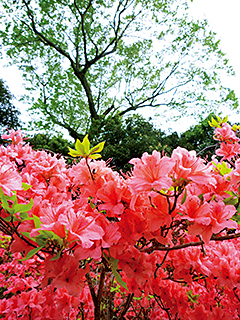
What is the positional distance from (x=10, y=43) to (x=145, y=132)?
266 inches

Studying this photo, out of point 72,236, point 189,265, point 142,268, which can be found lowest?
point 189,265

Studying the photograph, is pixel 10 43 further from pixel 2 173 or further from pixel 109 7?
pixel 2 173

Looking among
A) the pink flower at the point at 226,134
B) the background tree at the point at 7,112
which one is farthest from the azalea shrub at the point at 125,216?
the background tree at the point at 7,112

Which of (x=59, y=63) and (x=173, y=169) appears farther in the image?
(x=59, y=63)

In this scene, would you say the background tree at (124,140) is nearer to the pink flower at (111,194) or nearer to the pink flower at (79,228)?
the pink flower at (111,194)

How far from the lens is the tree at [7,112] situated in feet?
44.7

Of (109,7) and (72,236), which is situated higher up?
(109,7)

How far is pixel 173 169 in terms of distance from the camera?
0.70 m

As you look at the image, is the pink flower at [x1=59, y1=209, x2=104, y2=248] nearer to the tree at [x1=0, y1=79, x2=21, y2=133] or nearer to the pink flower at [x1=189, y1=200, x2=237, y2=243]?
the pink flower at [x1=189, y1=200, x2=237, y2=243]

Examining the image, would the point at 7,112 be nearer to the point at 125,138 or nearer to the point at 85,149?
the point at 125,138

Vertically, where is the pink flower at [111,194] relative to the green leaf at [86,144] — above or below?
below

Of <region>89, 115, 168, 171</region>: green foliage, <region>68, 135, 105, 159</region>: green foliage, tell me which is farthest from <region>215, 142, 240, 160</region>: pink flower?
<region>89, 115, 168, 171</region>: green foliage

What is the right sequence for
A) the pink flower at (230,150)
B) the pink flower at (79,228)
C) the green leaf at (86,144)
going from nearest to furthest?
the pink flower at (79,228), the green leaf at (86,144), the pink flower at (230,150)

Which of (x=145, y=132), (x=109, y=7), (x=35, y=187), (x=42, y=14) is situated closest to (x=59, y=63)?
(x=42, y=14)
